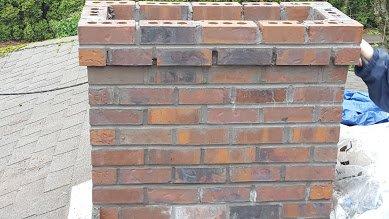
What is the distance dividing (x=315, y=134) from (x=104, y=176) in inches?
35.8

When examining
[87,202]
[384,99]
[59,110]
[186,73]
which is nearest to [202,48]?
[186,73]

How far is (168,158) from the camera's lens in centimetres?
257

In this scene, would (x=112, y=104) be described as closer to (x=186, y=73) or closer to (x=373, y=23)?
(x=186, y=73)

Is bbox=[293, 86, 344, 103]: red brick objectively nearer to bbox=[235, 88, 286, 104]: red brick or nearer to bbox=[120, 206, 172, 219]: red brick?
bbox=[235, 88, 286, 104]: red brick

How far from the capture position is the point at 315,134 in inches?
102

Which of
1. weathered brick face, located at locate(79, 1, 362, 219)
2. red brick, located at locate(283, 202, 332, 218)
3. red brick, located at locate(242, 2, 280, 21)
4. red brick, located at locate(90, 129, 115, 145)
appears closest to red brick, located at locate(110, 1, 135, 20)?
weathered brick face, located at locate(79, 1, 362, 219)

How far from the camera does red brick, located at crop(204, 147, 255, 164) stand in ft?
8.46

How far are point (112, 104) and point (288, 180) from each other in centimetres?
82

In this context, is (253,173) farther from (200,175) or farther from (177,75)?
(177,75)

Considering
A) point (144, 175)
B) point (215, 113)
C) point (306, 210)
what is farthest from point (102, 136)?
point (306, 210)

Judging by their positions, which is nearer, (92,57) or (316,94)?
(92,57)

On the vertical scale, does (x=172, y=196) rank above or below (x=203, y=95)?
below

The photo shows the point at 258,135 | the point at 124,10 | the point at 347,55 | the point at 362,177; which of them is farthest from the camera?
the point at 362,177

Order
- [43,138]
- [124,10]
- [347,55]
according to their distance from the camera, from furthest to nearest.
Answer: [43,138], [124,10], [347,55]
